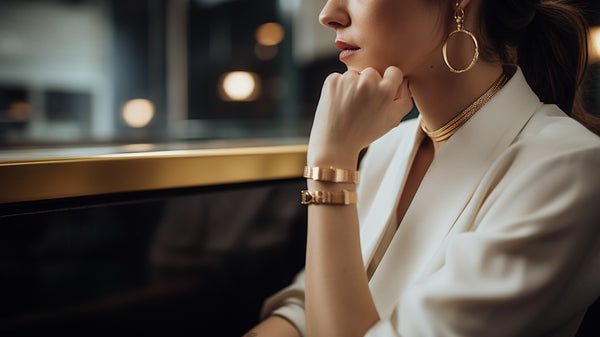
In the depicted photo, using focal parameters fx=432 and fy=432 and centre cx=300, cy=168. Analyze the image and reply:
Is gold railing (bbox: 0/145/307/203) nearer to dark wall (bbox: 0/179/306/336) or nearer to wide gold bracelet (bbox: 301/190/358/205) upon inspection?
dark wall (bbox: 0/179/306/336)

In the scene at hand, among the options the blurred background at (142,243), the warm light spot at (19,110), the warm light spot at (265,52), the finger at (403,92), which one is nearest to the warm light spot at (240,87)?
A: the warm light spot at (265,52)

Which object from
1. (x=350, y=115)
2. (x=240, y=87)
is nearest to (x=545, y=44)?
(x=350, y=115)

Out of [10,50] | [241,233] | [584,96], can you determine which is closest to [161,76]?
[10,50]

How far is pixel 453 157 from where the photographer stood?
762 mm

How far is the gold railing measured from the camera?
0.69m

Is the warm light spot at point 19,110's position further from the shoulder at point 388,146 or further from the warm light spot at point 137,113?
the shoulder at point 388,146

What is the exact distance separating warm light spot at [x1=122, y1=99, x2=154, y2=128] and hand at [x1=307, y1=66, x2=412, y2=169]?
9.40 feet

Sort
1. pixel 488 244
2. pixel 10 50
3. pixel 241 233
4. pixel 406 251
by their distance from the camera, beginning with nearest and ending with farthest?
pixel 488 244 → pixel 406 251 → pixel 241 233 → pixel 10 50

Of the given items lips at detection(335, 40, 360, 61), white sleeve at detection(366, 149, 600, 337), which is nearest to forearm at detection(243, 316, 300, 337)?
white sleeve at detection(366, 149, 600, 337)

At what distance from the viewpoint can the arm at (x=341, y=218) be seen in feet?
2.06

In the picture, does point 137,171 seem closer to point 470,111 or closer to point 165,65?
point 470,111

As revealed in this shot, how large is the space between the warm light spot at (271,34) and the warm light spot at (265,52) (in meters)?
0.04

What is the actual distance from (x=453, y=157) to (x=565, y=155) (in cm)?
20

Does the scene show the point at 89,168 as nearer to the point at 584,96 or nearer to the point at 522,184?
the point at 522,184
